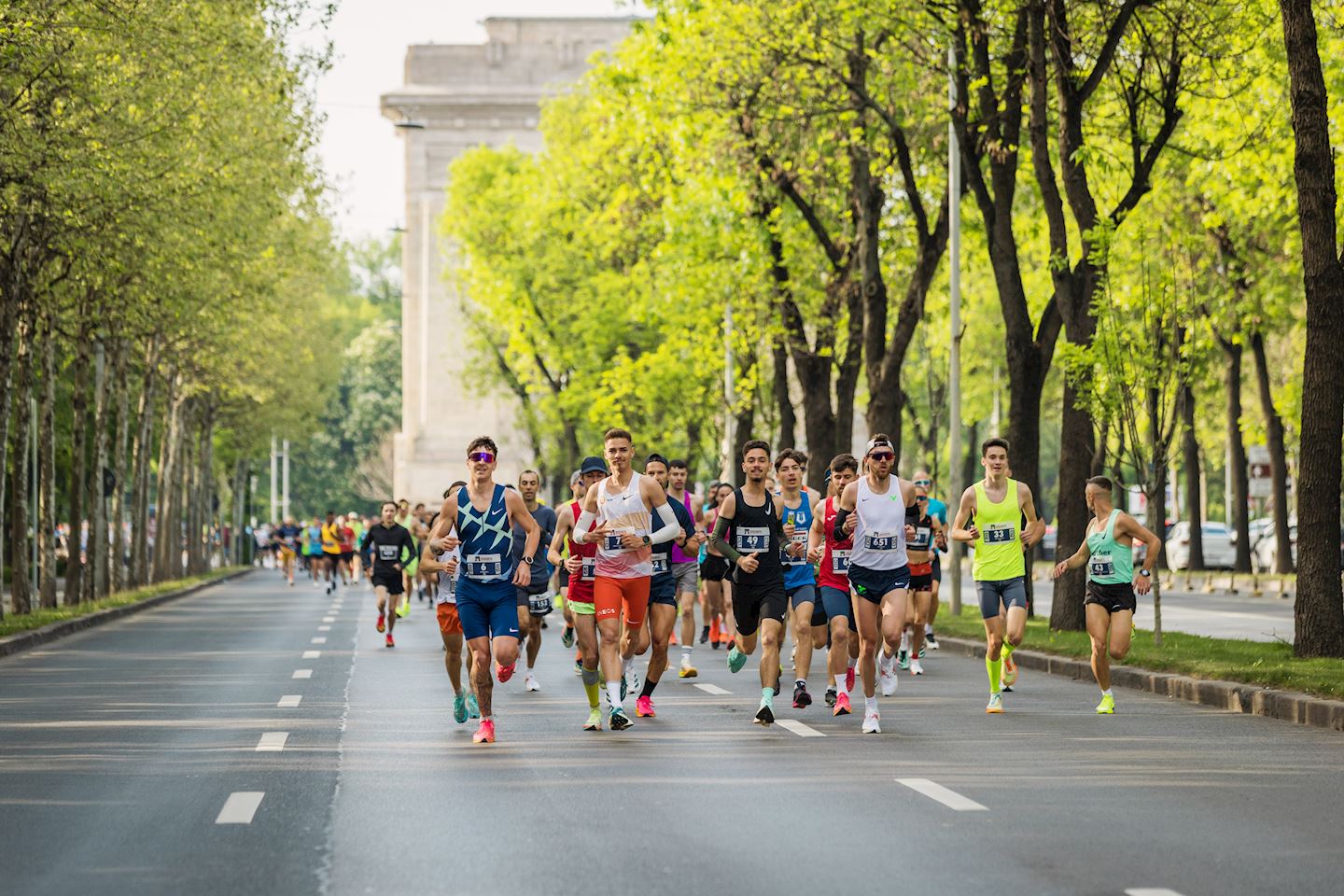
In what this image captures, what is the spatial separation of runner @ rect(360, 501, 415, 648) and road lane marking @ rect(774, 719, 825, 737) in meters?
11.9

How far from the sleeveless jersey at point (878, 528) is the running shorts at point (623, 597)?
150 cm

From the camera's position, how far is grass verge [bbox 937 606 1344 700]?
16234 millimetres

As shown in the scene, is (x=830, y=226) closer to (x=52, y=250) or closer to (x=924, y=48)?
(x=924, y=48)

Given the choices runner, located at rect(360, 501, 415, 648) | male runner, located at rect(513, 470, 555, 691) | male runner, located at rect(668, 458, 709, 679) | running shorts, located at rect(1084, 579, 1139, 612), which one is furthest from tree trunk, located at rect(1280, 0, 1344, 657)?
runner, located at rect(360, 501, 415, 648)

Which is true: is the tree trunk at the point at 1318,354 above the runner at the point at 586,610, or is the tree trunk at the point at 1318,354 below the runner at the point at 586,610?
above

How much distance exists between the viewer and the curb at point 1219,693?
48.3 ft

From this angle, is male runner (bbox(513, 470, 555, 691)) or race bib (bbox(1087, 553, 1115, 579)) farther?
male runner (bbox(513, 470, 555, 691))

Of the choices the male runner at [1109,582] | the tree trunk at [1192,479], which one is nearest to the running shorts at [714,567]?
the male runner at [1109,582]

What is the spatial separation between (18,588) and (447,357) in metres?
47.5

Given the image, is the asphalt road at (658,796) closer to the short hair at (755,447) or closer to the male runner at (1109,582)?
the male runner at (1109,582)

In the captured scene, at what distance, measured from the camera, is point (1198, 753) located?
41.3 ft

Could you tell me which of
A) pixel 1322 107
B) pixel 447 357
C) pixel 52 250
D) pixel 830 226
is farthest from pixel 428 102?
pixel 1322 107

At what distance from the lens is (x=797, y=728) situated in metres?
13.9

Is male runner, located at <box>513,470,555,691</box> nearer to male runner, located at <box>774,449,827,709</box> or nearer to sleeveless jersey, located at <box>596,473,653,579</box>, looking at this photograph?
male runner, located at <box>774,449,827,709</box>
